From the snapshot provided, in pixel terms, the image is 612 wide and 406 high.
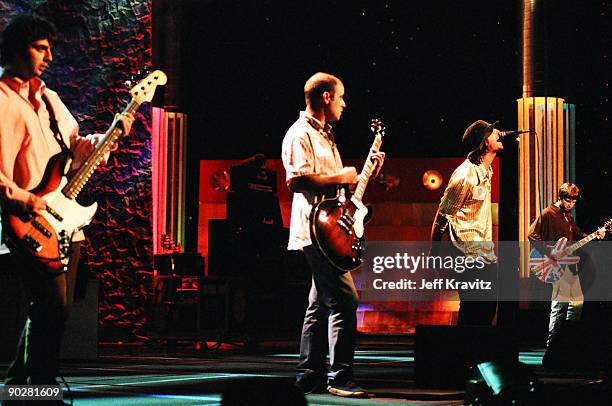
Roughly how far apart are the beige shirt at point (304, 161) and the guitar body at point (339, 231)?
98 mm

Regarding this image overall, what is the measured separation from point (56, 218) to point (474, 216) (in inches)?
132

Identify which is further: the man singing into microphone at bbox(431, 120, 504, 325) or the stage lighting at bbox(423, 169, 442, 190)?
the stage lighting at bbox(423, 169, 442, 190)

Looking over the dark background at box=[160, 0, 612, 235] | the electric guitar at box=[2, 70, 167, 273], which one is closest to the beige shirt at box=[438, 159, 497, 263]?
the electric guitar at box=[2, 70, 167, 273]

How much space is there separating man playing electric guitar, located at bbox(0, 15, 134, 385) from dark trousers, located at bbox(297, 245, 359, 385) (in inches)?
64.0

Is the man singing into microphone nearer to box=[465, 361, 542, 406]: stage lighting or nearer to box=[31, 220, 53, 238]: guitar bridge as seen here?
box=[465, 361, 542, 406]: stage lighting

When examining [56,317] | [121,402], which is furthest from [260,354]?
[56,317]

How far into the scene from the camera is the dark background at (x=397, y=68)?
13.6 m

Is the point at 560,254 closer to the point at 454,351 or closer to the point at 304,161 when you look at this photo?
the point at 454,351

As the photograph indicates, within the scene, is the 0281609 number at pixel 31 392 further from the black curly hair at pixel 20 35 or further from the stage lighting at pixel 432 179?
the stage lighting at pixel 432 179

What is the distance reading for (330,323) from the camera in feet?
17.2

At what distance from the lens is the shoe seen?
5043 millimetres

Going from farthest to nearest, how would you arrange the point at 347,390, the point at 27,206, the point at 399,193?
the point at 399,193 < the point at 347,390 < the point at 27,206

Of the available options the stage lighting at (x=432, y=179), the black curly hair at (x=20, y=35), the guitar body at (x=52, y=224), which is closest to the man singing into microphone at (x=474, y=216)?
the guitar body at (x=52, y=224)

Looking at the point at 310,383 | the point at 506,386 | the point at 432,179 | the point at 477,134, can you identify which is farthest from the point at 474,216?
the point at 432,179
